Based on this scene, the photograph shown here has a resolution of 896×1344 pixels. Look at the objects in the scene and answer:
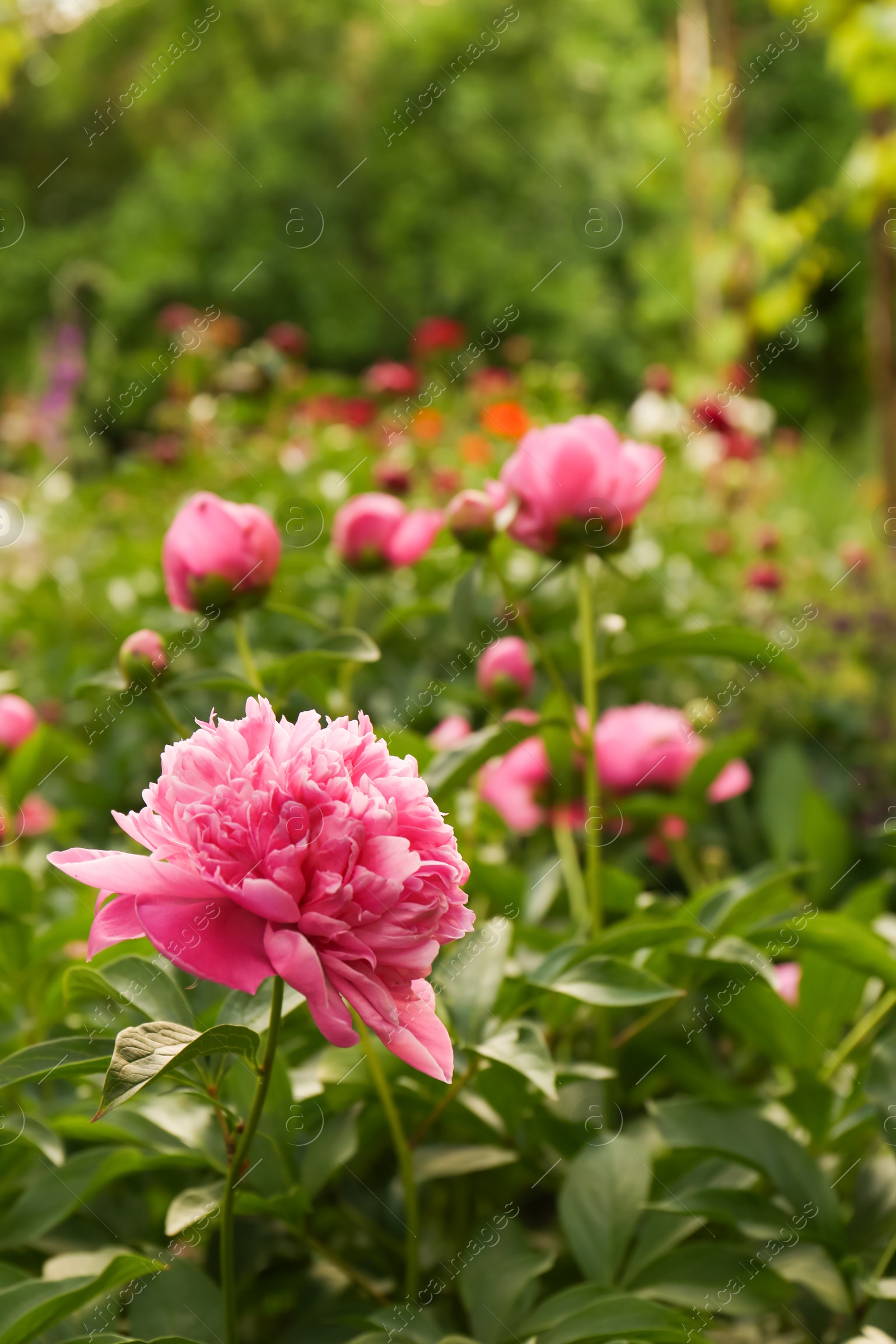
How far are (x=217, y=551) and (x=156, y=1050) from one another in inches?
16.4

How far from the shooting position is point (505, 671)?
0.95 m

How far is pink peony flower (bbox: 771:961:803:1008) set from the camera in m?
0.83

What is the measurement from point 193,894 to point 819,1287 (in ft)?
1.51

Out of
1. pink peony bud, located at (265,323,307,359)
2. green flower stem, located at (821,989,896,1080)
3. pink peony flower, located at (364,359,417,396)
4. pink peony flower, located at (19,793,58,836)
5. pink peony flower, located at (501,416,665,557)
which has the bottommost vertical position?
green flower stem, located at (821,989,896,1080)

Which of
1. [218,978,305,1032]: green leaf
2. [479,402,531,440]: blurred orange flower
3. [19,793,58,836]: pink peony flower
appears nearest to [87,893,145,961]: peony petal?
[218,978,305,1032]: green leaf

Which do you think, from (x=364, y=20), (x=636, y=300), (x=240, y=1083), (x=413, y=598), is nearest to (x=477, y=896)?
(x=240, y=1083)

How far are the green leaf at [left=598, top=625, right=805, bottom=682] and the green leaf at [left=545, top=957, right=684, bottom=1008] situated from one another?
0.75ft

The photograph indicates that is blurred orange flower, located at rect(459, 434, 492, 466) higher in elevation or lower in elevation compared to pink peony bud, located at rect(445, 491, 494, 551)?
higher

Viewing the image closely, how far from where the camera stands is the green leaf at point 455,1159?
Answer: 26.6 inches

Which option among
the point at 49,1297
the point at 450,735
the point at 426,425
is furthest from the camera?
the point at 426,425

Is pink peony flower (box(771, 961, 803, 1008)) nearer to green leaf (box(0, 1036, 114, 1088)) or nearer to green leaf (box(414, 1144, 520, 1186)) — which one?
green leaf (box(414, 1144, 520, 1186))

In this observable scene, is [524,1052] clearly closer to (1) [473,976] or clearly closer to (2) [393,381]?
(1) [473,976]

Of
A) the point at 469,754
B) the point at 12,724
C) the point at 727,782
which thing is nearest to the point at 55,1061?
the point at 469,754

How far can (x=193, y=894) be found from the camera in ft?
1.34
